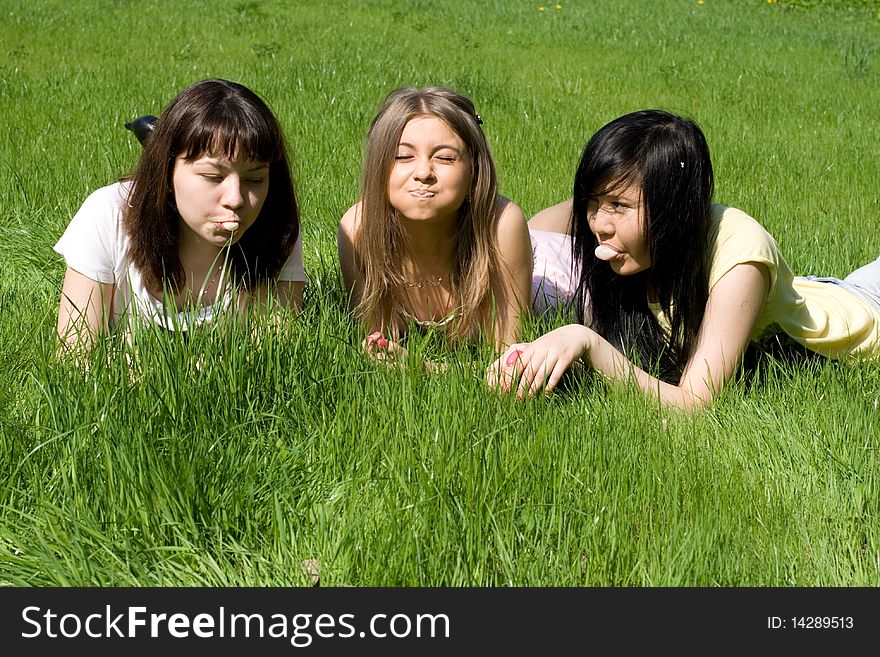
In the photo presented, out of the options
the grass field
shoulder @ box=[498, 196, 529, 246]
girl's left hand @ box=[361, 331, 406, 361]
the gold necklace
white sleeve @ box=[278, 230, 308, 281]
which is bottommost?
the grass field

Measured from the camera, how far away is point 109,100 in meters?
Result: 6.68

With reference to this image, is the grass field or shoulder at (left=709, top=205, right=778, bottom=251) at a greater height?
A: shoulder at (left=709, top=205, right=778, bottom=251)

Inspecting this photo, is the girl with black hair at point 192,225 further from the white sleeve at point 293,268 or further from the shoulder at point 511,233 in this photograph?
the shoulder at point 511,233

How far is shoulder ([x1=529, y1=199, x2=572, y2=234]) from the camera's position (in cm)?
438

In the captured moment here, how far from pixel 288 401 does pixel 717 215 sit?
1.64 metres

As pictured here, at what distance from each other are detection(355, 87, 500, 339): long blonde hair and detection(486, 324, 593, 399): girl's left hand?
0.47 metres

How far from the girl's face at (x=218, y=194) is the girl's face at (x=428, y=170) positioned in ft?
1.51

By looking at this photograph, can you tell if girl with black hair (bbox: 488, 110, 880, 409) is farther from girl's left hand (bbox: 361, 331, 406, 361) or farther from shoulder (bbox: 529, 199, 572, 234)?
shoulder (bbox: 529, 199, 572, 234)

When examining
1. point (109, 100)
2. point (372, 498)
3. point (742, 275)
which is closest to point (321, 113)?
point (109, 100)

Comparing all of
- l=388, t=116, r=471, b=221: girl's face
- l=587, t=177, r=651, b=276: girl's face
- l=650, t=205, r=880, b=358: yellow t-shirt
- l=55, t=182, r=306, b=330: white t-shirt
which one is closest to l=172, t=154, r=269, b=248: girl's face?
l=55, t=182, r=306, b=330: white t-shirt

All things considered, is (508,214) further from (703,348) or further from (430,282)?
(703,348)

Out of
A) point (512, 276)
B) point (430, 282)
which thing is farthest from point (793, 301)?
point (430, 282)

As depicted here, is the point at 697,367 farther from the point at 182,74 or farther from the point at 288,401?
the point at 182,74
